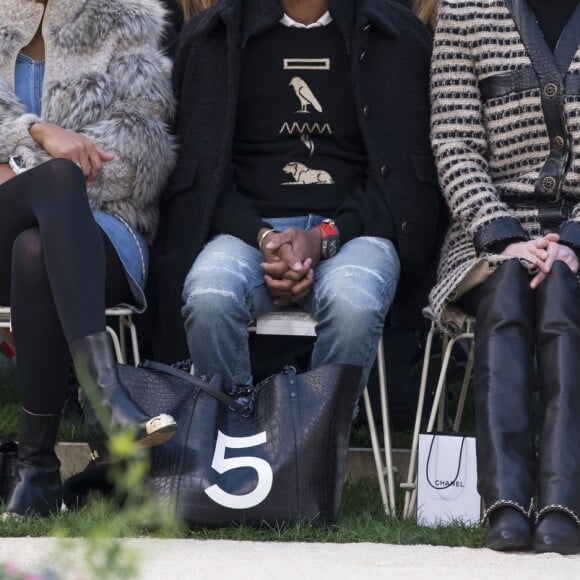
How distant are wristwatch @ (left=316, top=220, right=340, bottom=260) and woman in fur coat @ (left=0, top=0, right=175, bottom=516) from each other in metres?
0.54

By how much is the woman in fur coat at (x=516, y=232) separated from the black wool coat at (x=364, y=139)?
127mm

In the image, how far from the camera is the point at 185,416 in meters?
3.12

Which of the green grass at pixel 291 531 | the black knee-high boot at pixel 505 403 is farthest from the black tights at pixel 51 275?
the black knee-high boot at pixel 505 403

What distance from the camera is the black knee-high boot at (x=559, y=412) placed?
286 centimetres

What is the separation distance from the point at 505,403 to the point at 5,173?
1.61 meters

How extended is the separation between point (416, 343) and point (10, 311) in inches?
68.1

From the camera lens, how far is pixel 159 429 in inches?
113

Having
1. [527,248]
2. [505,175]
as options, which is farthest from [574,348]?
[505,175]

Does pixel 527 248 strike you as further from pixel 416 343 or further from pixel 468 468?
pixel 416 343

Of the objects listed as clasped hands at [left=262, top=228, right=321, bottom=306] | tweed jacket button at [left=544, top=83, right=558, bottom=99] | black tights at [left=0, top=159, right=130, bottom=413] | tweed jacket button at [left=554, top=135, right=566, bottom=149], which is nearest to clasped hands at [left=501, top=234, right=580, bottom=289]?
tweed jacket button at [left=554, top=135, right=566, bottom=149]

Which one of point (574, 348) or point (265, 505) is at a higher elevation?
point (574, 348)

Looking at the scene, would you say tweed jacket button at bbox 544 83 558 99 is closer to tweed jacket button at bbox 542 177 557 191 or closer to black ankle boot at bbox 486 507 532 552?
tweed jacket button at bbox 542 177 557 191

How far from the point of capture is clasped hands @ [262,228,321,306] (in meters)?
3.54

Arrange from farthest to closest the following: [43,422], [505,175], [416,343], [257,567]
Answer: [416,343] → [505,175] → [43,422] → [257,567]
